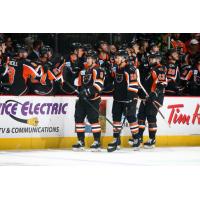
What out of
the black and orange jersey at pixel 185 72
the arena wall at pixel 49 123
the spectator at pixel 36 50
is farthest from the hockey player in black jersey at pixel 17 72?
the black and orange jersey at pixel 185 72

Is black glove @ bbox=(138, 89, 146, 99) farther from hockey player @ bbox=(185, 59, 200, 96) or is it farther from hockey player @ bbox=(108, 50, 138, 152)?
hockey player @ bbox=(185, 59, 200, 96)

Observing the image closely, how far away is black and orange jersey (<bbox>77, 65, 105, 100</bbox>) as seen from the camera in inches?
488

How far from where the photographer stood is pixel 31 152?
12453 mm

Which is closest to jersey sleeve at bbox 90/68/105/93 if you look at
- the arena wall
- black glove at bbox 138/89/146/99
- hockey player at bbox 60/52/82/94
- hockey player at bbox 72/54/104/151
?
hockey player at bbox 72/54/104/151

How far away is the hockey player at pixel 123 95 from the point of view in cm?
1256

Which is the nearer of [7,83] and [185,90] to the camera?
[7,83]

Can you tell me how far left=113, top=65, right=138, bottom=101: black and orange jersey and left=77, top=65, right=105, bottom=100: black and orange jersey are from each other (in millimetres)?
320
